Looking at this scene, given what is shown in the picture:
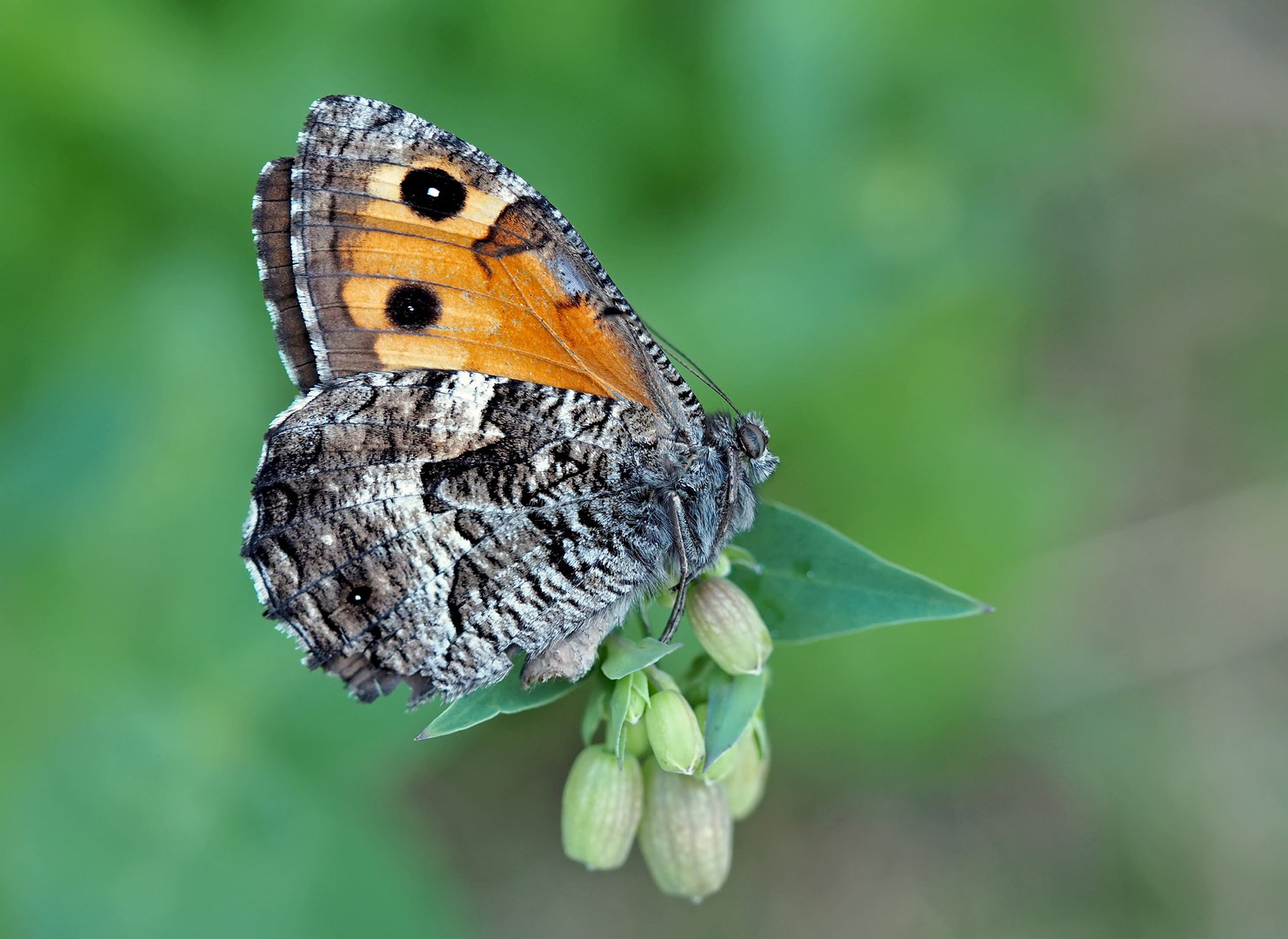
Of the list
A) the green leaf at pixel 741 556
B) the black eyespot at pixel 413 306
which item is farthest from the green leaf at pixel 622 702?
the black eyespot at pixel 413 306

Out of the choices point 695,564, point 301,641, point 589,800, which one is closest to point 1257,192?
point 695,564

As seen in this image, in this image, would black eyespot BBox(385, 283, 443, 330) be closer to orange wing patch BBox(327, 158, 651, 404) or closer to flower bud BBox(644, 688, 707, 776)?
orange wing patch BBox(327, 158, 651, 404)

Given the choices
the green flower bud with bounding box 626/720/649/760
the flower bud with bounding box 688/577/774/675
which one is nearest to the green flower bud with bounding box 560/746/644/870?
the green flower bud with bounding box 626/720/649/760

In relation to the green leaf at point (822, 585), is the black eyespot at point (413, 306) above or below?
above

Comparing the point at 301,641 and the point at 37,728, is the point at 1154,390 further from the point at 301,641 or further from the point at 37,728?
the point at 37,728

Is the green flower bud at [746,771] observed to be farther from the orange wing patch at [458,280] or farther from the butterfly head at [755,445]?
the orange wing patch at [458,280]

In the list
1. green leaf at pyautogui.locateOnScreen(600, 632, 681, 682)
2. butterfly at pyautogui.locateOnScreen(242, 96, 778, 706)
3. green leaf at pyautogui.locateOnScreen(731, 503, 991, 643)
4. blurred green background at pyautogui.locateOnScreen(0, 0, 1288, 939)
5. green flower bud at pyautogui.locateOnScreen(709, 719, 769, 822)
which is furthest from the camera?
blurred green background at pyautogui.locateOnScreen(0, 0, 1288, 939)

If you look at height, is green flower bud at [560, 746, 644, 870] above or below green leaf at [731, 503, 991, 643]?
below
